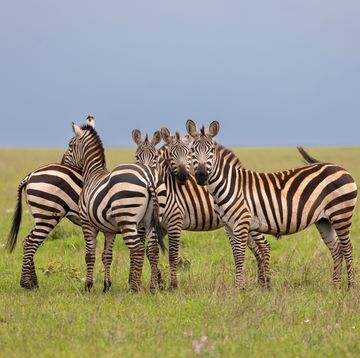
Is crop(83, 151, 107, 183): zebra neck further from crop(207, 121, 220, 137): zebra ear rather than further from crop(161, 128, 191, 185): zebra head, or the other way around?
crop(207, 121, 220, 137): zebra ear

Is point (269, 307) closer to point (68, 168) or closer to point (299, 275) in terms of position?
point (299, 275)

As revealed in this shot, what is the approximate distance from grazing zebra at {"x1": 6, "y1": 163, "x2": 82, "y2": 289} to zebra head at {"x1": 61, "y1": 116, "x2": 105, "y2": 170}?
183 mm

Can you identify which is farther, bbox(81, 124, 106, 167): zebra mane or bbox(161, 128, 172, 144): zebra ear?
bbox(81, 124, 106, 167): zebra mane

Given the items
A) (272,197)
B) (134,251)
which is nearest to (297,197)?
(272,197)

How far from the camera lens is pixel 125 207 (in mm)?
8797

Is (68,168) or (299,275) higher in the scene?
(68,168)

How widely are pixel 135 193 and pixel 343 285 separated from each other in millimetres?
3423

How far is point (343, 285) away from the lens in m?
10.2

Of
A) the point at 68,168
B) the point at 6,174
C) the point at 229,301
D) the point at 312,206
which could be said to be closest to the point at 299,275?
the point at 312,206

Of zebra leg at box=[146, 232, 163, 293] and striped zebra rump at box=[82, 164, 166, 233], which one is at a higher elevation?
striped zebra rump at box=[82, 164, 166, 233]

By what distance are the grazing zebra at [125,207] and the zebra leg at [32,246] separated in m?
0.73

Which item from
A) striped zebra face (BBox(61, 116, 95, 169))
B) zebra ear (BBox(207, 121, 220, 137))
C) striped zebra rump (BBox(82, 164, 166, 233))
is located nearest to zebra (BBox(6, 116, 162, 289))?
striped zebra face (BBox(61, 116, 95, 169))

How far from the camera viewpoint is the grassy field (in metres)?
6.59

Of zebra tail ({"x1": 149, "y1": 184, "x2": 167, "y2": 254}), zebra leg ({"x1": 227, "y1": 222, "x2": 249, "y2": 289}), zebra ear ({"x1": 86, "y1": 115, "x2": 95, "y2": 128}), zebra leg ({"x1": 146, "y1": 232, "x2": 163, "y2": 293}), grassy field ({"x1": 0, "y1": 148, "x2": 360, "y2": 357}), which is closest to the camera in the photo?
grassy field ({"x1": 0, "y1": 148, "x2": 360, "y2": 357})
